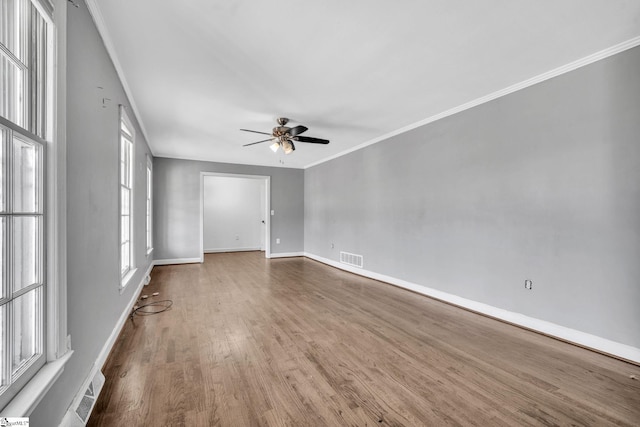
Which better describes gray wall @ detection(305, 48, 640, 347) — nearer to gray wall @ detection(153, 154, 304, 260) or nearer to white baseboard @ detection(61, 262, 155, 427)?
white baseboard @ detection(61, 262, 155, 427)

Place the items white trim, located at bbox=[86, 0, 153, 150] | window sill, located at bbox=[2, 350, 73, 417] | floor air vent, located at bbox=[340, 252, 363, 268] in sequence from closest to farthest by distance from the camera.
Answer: window sill, located at bbox=[2, 350, 73, 417] < white trim, located at bbox=[86, 0, 153, 150] < floor air vent, located at bbox=[340, 252, 363, 268]

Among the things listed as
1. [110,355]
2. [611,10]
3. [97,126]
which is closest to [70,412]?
[110,355]

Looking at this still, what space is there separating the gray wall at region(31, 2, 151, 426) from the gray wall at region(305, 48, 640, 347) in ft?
12.2

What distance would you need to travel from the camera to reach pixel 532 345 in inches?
97.9

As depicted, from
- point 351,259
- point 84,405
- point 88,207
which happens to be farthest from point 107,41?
point 351,259

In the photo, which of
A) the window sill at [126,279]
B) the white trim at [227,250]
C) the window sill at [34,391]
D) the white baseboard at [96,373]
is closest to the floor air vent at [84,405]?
the white baseboard at [96,373]

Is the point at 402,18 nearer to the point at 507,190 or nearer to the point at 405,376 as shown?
the point at 507,190

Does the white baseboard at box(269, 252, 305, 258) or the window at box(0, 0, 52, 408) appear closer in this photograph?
the window at box(0, 0, 52, 408)

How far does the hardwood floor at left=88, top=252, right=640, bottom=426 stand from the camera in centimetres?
161

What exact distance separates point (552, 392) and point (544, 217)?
162cm

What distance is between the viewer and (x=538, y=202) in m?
2.78

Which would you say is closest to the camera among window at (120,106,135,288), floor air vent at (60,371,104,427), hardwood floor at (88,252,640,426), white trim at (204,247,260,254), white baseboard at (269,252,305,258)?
floor air vent at (60,371,104,427)

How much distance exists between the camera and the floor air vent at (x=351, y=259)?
5434mm

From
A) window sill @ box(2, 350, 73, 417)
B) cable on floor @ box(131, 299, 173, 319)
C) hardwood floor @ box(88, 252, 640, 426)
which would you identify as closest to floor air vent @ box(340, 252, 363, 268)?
hardwood floor @ box(88, 252, 640, 426)
